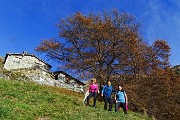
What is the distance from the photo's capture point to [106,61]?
6588 cm

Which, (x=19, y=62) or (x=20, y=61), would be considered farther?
(x=20, y=61)

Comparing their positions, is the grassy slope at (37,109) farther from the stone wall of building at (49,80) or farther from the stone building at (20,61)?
the stone building at (20,61)

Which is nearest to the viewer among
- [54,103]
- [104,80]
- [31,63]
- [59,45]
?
[54,103]

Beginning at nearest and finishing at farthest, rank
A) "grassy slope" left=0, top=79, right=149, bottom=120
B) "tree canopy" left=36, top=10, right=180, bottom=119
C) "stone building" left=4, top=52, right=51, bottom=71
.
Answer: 1. "grassy slope" left=0, top=79, right=149, bottom=120
2. "tree canopy" left=36, top=10, right=180, bottom=119
3. "stone building" left=4, top=52, right=51, bottom=71

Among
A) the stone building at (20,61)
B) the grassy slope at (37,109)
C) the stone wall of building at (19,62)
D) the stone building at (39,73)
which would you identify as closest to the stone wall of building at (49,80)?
the stone building at (39,73)

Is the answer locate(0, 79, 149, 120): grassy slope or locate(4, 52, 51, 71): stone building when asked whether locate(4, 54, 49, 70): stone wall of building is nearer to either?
locate(4, 52, 51, 71): stone building

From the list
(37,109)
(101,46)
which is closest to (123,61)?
(101,46)

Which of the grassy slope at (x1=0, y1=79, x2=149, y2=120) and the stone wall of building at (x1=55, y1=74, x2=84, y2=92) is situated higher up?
the stone wall of building at (x1=55, y1=74, x2=84, y2=92)

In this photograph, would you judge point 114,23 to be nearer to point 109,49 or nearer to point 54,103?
point 109,49

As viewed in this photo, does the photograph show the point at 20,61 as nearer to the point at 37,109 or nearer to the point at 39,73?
the point at 39,73

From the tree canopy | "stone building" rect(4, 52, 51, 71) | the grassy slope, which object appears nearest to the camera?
the grassy slope

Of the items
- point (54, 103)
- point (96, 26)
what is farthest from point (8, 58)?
point (54, 103)

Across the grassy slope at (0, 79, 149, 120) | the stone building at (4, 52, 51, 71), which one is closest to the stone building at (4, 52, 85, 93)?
the stone building at (4, 52, 51, 71)

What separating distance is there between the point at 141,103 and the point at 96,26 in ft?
47.7
